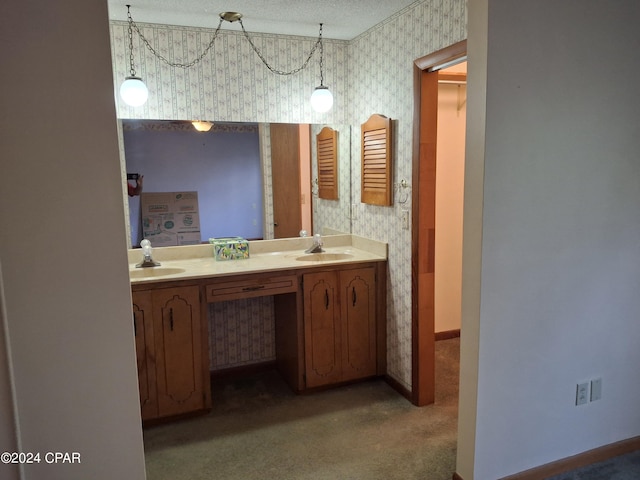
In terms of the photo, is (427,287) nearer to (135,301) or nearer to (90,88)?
(135,301)

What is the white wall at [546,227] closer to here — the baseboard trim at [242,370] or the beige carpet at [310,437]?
the beige carpet at [310,437]

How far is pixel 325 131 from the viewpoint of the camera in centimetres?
343

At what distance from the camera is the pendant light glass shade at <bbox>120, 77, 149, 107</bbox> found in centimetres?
280

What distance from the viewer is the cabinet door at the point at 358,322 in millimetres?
3057

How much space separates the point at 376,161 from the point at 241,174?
37.6 inches

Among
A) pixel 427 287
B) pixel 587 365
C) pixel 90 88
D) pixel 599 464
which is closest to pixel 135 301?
pixel 90 88

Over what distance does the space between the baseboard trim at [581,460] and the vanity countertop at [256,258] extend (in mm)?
1480

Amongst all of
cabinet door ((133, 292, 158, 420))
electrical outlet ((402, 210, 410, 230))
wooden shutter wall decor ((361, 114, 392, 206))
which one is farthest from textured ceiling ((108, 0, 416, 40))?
cabinet door ((133, 292, 158, 420))

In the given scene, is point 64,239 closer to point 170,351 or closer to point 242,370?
point 170,351

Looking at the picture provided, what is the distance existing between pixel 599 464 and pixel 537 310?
0.90 m

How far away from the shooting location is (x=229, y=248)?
3.16 meters

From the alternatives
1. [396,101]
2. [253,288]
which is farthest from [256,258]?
[396,101]

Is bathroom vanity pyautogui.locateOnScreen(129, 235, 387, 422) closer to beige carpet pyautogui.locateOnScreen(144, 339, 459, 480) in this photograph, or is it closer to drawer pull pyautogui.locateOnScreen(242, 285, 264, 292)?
drawer pull pyautogui.locateOnScreen(242, 285, 264, 292)

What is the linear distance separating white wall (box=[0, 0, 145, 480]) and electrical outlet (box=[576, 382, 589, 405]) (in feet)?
6.37
